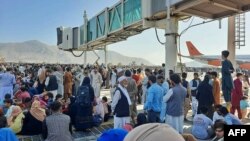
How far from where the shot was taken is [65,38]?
25.5m

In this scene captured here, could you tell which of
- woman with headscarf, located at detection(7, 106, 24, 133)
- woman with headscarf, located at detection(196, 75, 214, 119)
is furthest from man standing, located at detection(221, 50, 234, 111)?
woman with headscarf, located at detection(7, 106, 24, 133)

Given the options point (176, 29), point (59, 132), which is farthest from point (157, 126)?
point (176, 29)

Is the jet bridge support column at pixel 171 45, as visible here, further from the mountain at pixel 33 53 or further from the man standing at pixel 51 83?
the mountain at pixel 33 53

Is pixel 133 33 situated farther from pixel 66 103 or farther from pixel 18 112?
pixel 18 112

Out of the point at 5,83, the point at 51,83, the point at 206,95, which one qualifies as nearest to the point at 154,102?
the point at 206,95

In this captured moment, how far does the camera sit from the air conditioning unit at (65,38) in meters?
24.8

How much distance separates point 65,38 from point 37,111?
1803 centimetres

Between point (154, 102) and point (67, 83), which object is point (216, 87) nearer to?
point (154, 102)

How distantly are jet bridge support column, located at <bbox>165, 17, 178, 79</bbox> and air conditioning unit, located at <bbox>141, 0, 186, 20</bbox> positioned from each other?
15.9 inches

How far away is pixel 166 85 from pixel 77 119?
253 centimetres

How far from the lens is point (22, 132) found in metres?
8.00

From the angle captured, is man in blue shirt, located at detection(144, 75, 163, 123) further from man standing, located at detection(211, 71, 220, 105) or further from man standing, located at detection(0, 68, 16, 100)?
man standing, located at detection(0, 68, 16, 100)

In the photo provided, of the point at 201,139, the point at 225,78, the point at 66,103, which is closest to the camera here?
the point at 201,139

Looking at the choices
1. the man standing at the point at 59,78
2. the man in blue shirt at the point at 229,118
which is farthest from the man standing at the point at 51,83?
the man in blue shirt at the point at 229,118
